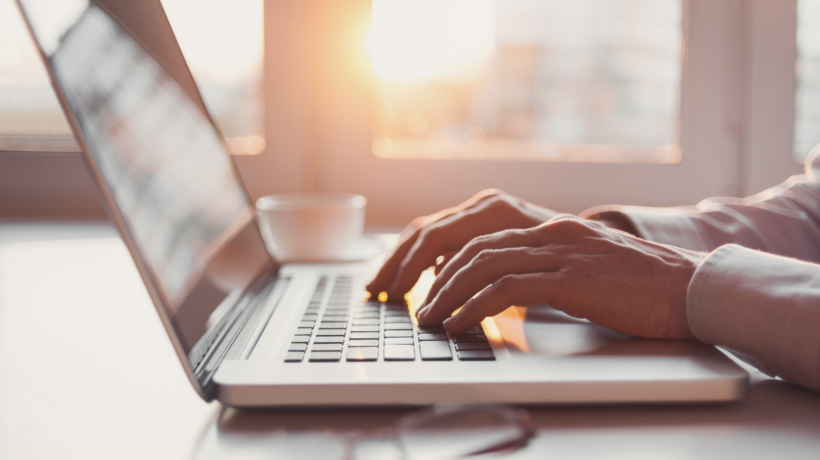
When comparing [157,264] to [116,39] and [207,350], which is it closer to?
[207,350]

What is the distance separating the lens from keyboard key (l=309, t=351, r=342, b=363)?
1.17 ft

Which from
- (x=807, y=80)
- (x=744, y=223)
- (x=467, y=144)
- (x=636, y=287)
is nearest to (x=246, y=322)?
(x=636, y=287)

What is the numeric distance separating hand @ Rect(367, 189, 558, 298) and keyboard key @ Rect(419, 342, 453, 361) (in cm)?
16

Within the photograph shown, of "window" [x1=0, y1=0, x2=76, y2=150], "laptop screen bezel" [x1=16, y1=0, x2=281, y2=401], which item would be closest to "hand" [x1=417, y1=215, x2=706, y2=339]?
"laptop screen bezel" [x1=16, y1=0, x2=281, y2=401]

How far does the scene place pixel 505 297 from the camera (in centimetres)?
42

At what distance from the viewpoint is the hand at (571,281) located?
420 mm

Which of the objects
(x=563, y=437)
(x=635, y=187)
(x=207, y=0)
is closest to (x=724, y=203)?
(x=635, y=187)

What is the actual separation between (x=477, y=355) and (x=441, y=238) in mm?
242

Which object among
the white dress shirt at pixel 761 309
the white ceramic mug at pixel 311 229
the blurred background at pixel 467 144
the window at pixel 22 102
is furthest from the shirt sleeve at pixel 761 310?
the window at pixel 22 102

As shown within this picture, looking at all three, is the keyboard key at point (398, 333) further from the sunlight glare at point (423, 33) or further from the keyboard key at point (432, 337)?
the sunlight glare at point (423, 33)

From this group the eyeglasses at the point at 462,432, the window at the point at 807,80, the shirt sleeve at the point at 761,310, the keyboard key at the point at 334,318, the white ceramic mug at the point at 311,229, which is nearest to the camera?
the eyeglasses at the point at 462,432

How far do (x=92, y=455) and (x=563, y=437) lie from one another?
0.26 meters

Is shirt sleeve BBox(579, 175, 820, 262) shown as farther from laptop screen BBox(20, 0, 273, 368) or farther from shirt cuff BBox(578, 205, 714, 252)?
laptop screen BBox(20, 0, 273, 368)

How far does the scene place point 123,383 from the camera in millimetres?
386
